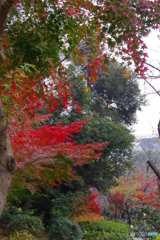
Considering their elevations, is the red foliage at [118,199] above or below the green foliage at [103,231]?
above

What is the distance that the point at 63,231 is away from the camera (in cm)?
945

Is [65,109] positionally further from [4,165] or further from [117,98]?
[117,98]

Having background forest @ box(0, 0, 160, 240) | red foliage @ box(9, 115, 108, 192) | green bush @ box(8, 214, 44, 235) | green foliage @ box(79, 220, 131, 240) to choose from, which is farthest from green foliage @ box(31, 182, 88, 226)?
red foliage @ box(9, 115, 108, 192)

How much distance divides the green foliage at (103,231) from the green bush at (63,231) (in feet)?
4.62

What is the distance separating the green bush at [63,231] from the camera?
9.44m

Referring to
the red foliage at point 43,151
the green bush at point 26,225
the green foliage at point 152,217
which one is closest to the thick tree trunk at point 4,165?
the red foliage at point 43,151

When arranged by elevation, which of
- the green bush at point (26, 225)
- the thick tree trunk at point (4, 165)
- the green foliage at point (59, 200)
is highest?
the thick tree trunk at point (4, 165)

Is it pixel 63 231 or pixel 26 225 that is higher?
pixel 26 225

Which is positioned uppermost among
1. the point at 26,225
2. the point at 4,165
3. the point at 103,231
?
the point at 4,165

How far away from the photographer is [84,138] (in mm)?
12219

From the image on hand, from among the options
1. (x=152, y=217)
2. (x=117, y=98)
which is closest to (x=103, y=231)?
(x=152, y=217)

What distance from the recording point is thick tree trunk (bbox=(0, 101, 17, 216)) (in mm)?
2355

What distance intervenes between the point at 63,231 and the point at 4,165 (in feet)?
25.6

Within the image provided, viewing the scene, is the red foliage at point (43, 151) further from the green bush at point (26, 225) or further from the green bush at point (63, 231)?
the green bush at point (26, 225)
